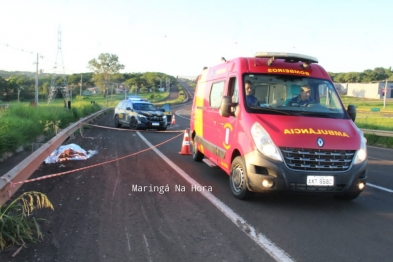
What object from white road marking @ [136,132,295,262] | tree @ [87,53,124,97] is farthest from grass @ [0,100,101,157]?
tree @ [87,53,124,97]

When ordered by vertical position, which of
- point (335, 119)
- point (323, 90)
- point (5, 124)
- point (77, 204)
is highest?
point (323, 90)

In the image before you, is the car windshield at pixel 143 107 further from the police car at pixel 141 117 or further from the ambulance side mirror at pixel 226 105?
the ambulance side mirror at pixel 226 105

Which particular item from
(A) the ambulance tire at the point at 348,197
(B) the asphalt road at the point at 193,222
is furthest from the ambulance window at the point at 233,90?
(A) the ambulance tire at the point at 348,197

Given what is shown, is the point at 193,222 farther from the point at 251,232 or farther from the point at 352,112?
the point at 352,112

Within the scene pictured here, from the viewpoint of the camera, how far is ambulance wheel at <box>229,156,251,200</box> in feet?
19.0

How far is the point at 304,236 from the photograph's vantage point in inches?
177

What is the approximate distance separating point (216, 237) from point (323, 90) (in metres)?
3.74

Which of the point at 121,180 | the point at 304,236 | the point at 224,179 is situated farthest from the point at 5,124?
the point at 304,236

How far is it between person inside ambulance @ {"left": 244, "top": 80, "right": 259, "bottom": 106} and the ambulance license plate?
5.26 ft

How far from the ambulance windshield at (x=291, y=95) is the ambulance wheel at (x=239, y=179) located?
0.95 m

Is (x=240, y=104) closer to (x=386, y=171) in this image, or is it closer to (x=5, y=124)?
(x=386, y=171)

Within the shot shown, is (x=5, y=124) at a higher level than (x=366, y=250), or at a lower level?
higher

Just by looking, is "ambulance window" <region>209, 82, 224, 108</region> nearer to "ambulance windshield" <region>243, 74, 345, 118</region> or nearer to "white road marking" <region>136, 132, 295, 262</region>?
"ambulance windshield" <region>243, 74, 345, 118</region>

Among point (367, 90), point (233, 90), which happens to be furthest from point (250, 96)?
point (367, 90)
